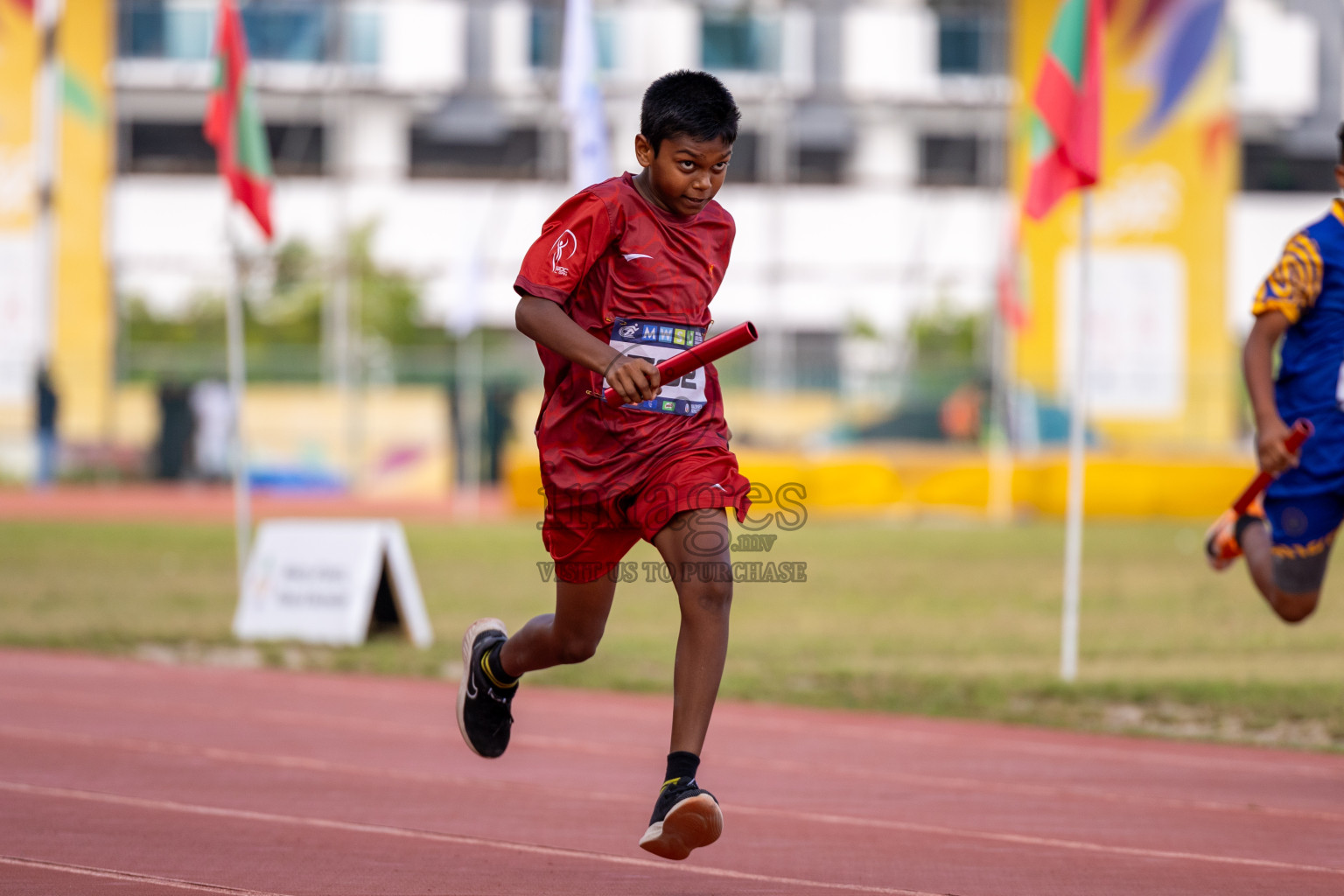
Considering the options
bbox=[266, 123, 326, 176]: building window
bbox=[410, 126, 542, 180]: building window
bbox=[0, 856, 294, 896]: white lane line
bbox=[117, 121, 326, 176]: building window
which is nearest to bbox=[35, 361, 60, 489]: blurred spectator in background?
bbox=[117, 121, 326, 176]: building window

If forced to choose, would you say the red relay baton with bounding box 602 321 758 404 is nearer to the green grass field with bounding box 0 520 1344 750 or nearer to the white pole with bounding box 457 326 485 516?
the green grass field with bounding box 0 520 1344 750

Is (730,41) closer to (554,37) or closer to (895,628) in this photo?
(554,37)

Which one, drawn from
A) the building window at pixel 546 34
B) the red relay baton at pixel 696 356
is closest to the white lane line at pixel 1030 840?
the red relay baton at pixel 696 356

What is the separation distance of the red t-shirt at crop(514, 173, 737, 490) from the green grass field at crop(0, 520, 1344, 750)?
13.7ft

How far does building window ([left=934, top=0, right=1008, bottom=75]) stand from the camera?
3688 centimetres

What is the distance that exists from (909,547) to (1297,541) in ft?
43.2

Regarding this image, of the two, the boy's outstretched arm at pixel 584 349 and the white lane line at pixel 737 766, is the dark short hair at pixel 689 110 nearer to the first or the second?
the boy's outstretched arm at pixel 584 349

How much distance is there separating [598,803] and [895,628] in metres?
6.52

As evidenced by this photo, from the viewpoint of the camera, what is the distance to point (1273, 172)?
40.8 metres

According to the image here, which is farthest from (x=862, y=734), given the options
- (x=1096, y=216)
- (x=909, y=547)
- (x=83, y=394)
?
(x=83, y=394)

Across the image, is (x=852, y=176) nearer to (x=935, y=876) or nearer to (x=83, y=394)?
(x=83, y=394)

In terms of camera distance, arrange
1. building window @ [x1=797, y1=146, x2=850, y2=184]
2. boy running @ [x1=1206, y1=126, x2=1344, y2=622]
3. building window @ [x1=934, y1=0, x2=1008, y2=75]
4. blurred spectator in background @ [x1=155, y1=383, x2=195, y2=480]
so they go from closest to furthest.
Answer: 1. boy running @ [x1=1206, y1=126, x2=1344, y2=622]
2. blurred spectator in background @ [x1=155, y1=383, x2=195, y2=480]
3. building window @ [x1=934, y1=0, x2=1008, y2=75]
4. building window @ [x1=797, y1=146, x2=850, y2=184]

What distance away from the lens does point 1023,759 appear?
701 cm

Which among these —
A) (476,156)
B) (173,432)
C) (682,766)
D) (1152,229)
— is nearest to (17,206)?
(173,432)
